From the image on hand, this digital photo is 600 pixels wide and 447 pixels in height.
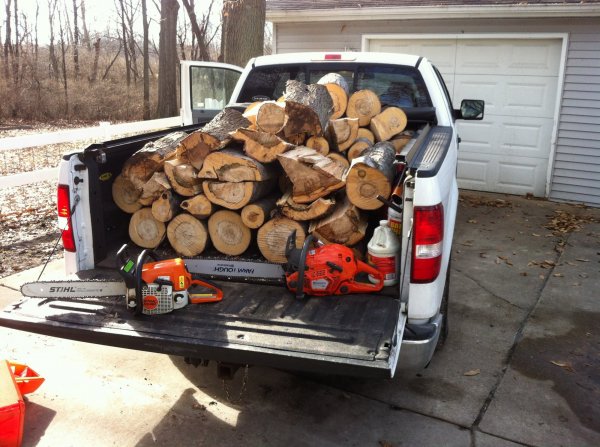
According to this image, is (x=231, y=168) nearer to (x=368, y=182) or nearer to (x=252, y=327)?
(x=368, y=182)

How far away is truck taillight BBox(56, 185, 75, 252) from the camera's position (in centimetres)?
358

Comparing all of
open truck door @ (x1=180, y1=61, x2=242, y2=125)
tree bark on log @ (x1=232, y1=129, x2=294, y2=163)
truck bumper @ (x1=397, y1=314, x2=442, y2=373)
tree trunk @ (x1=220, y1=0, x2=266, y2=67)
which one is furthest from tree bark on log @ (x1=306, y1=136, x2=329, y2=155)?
tree trunk @ (x1=220, y1=0, x2=266, y2=67)

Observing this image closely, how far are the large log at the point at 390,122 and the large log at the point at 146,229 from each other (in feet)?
6.41

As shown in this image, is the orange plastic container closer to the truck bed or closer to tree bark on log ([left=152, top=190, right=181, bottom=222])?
the truck bed

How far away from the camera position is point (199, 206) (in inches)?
152

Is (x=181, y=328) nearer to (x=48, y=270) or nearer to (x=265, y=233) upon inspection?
(x=265, y=233)

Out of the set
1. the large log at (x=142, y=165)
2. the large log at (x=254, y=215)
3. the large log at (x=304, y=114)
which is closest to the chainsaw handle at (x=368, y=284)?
the large log at (x=254, y=215)

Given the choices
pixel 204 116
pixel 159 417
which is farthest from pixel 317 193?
pixel 204 116

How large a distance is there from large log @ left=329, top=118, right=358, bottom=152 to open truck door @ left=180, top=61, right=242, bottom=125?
9.77 feet

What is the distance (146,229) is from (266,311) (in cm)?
136

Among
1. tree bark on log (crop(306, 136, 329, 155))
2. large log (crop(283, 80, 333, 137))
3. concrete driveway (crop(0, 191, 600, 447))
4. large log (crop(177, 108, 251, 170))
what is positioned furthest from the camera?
tree bark on log (crop(306, 136, 329, 155))

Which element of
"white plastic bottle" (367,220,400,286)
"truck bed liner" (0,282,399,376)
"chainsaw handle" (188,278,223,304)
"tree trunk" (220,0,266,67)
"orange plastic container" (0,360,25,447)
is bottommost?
"orange plastic container" (0,360,25,447)

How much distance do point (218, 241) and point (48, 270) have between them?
297 centimetres

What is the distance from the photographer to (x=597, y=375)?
4082 mm
